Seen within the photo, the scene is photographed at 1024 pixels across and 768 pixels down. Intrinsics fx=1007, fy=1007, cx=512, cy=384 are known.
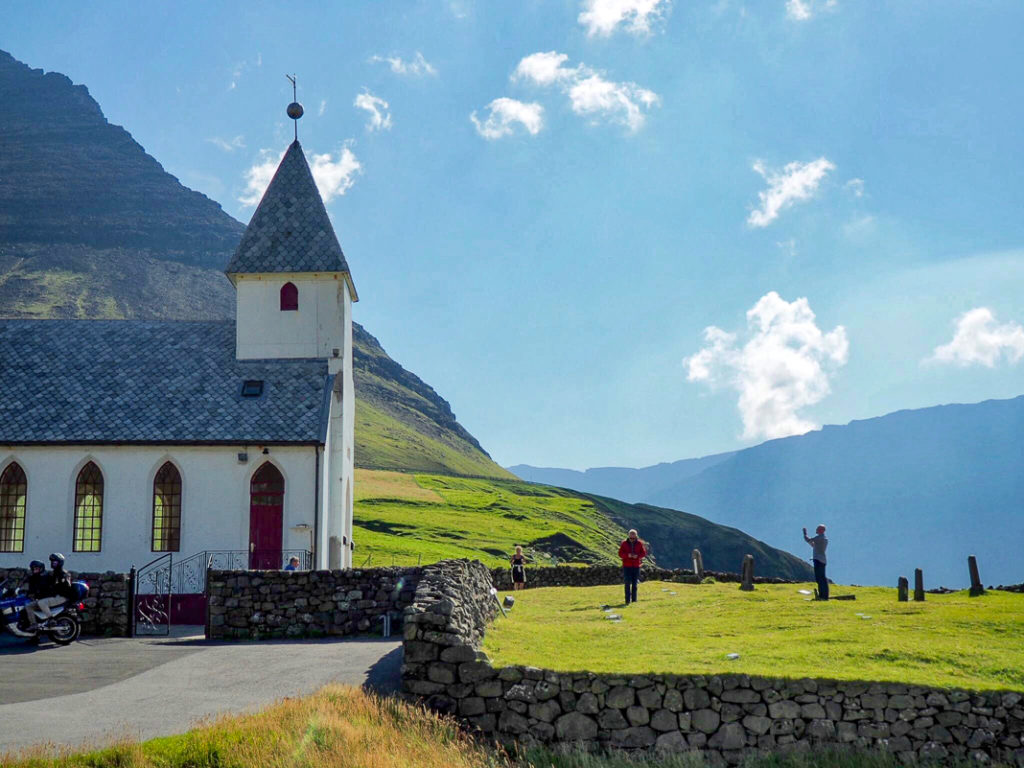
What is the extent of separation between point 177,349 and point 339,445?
7873 millimetres

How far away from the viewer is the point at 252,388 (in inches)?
1458

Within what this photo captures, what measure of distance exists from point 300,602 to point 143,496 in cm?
1152

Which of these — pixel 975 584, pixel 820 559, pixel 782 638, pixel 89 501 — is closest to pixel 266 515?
pixel 89 501

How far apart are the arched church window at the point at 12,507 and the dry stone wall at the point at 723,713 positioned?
24.2m

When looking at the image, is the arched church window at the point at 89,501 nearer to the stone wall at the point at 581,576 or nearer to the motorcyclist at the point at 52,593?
the motorcyclist at the point at 52,593

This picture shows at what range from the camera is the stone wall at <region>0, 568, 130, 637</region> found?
2644 centimetres

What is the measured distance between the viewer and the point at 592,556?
10162 cm

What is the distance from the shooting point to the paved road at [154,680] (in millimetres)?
14648

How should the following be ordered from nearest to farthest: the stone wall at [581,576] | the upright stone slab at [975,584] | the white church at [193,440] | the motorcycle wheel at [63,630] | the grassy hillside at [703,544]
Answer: the motorcycle wheel at [63,630] < the upright stone slab at [975,584] < the white church at [193,440] < the stone wall at [581,576] < the grassy hillside at [703,544]

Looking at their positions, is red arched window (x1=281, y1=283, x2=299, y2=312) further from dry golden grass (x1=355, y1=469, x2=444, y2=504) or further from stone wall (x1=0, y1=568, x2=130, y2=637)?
dry golden grass (x1=355, y1=469, x2=444, y2=504)

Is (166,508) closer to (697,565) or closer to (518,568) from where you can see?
(518,568)

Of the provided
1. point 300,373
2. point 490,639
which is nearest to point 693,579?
point 300,373

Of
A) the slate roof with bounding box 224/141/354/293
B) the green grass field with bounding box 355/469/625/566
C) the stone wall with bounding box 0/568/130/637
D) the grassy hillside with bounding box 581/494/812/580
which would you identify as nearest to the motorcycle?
the stone wall with bounding box 0/568/130/637

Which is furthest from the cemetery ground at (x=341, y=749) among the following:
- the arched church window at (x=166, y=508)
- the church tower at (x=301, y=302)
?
the church tower at (x=301, y=302)
